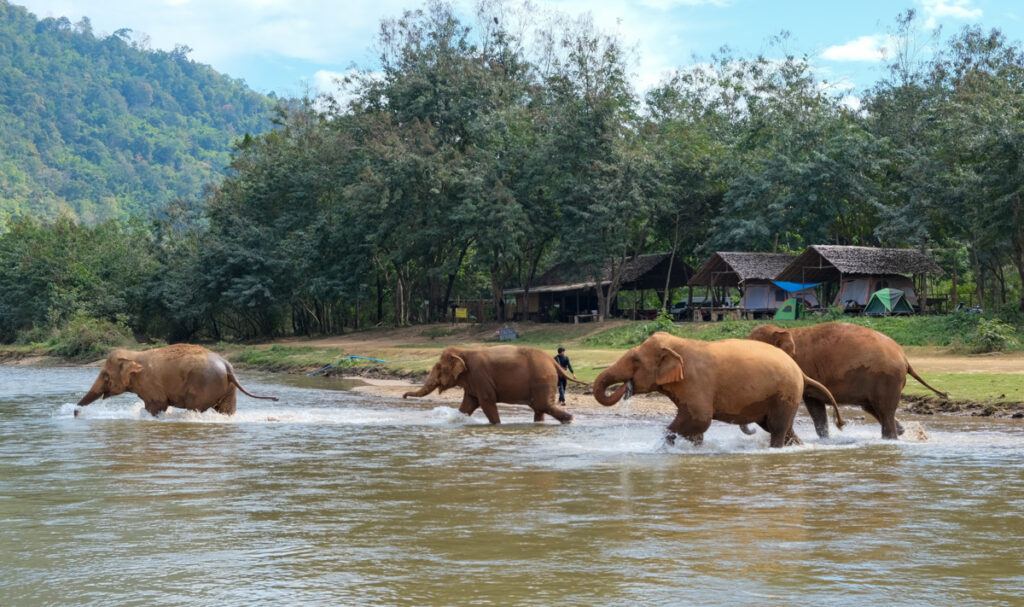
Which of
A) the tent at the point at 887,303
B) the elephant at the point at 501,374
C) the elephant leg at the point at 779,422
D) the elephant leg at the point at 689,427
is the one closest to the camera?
the elephant leg at the point at 689,427

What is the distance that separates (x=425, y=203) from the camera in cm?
5500

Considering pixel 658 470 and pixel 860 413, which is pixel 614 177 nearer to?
pixel 860 413

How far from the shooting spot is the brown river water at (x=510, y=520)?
802 centimetres

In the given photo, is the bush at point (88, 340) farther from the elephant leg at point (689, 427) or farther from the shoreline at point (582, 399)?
the elephant leg at point (689, 427)

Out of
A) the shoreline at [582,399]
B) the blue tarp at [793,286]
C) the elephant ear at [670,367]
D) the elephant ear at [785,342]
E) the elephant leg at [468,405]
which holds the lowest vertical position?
the shoreline at [582,399]

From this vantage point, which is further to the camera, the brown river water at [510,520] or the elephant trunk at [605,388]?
the elephant trunk at [605,388]

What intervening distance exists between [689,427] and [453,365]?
631 centimetres

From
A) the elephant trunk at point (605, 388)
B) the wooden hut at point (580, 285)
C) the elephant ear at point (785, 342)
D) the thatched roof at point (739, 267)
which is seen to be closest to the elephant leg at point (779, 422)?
the elephant ear at point (785, 342)

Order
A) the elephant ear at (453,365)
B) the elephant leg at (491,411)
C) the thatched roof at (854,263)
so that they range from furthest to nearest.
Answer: the thatched roof at (854,263) < the elephant leg at (491,411) < the elephant ear at (453,365)

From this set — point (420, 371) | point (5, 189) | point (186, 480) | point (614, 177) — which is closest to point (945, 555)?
point (186, 480)

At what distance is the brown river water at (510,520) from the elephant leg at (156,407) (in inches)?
99.2

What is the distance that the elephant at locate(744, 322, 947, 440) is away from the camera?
16.5 meters

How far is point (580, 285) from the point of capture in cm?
5956

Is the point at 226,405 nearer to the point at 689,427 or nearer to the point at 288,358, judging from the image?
the point at 689,427
